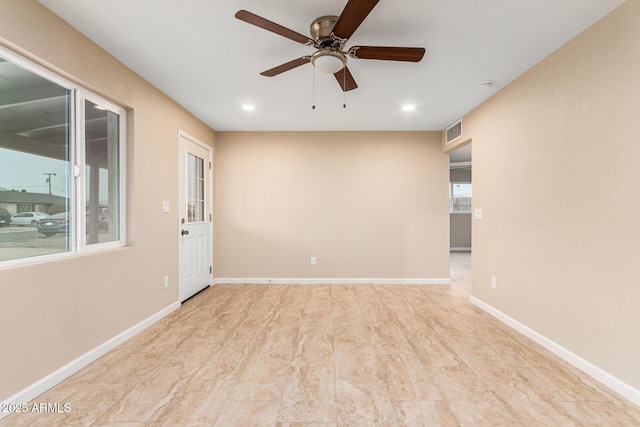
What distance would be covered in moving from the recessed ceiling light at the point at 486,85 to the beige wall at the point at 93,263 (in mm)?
3363

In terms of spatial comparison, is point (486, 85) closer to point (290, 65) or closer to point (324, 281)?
point (290, 65)

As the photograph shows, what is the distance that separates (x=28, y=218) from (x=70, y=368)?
1065 millimetres

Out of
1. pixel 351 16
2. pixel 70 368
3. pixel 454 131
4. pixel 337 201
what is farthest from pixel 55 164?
pixel 454 131

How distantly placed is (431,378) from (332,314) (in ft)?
4.46

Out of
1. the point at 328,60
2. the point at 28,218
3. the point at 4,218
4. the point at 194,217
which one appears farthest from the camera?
the point at 194,217

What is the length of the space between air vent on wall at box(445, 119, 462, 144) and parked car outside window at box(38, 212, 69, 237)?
14.3 feet

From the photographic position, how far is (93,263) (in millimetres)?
2164

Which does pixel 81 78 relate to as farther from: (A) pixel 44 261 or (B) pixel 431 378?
(B) pixel 431 378

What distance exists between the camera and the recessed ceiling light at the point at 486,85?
279 cm

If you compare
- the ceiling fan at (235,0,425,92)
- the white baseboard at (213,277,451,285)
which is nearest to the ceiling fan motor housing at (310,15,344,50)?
the ceiling fan at (235,0,425,92)

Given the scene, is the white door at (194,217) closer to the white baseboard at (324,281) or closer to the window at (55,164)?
the white baseboard at (324,281)

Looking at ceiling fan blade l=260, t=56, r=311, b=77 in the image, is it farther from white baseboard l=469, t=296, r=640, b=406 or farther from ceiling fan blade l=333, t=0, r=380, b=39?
white baseboard l=469, t=296, r=640, b=406

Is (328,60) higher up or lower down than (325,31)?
lower down

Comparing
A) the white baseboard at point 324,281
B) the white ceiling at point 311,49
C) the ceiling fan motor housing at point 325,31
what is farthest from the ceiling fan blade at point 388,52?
the white baseboard at point 324,281
